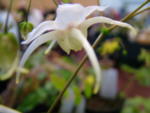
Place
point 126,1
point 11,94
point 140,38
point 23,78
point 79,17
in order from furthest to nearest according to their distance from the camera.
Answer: point 126,1 < point 140,38 < point 23,78 < point 11,94 < point 79,17

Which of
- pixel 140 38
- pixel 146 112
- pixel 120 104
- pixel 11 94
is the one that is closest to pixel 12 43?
pixel 11 94

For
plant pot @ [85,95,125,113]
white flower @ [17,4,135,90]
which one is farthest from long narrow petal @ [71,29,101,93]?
plant pot @ [85,95,125,113]

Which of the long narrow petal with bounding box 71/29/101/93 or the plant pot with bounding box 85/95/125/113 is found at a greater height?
the long narrow petal with bounding box 71/29/101/93

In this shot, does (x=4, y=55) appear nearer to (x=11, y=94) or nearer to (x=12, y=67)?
(x=12, y=67)

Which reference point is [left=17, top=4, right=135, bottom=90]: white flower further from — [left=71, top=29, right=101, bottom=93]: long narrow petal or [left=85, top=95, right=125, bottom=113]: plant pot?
[left=85, top=95, right=125, bottom=113]: plant pot

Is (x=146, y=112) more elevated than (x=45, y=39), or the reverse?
(x=45, y=39)

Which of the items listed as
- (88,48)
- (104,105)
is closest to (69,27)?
(88,48)

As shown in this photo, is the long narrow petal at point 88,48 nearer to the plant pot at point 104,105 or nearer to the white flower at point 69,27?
the white flower at point 69,27

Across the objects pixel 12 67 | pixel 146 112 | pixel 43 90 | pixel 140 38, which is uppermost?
pixel 12 67

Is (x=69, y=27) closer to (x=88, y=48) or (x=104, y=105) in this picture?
(x=88, y=48)
